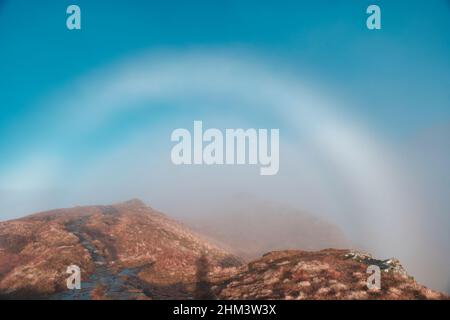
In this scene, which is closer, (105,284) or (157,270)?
(105,284)

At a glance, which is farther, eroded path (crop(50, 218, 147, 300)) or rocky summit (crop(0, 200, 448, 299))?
eroded path (crop(50, 218, 147, 300))

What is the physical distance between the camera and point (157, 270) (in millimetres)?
28422

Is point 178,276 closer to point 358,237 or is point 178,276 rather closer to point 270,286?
point 270,286

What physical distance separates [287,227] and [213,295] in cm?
11523

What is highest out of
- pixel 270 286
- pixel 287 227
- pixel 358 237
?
pixel 270 286

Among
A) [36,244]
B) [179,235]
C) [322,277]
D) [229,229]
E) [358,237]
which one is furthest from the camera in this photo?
[358,237]

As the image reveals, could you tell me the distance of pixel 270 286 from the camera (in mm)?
21469

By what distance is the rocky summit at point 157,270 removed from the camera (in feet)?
66.9

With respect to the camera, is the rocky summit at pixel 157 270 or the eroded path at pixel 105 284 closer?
the rocky summit at pixel 157 270

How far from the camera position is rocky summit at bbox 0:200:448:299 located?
803 inches

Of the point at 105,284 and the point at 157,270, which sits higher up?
the point at 105,284

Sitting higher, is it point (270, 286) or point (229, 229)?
point (270, 286)

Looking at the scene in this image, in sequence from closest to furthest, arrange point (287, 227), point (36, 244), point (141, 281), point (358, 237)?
point (141, 281), point (36, 244), point (287, 227), point (358, 237)
